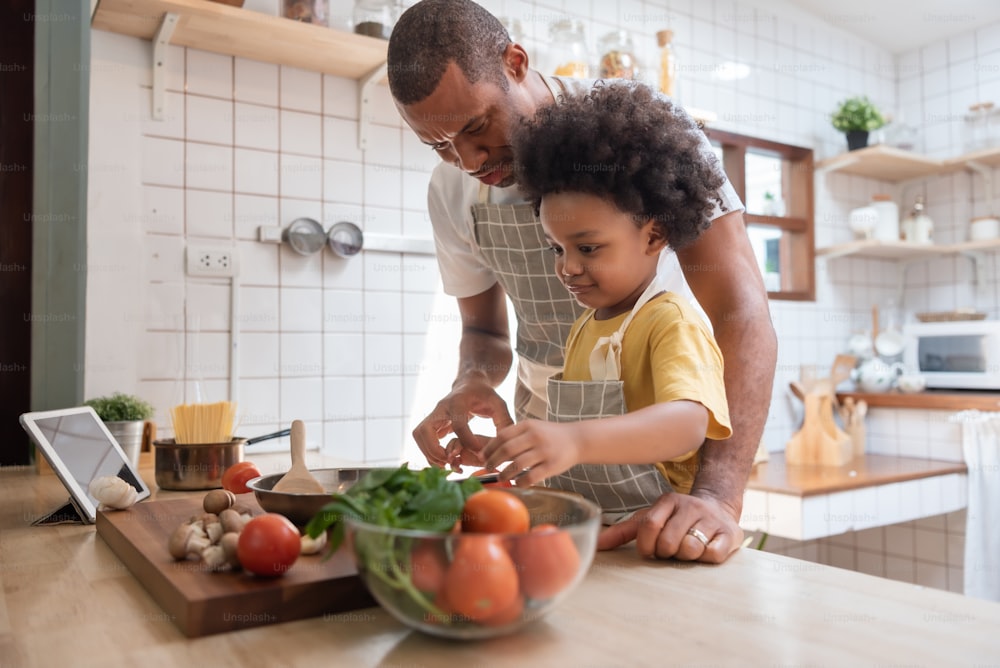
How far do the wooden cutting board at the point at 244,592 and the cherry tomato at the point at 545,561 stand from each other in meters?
0.18

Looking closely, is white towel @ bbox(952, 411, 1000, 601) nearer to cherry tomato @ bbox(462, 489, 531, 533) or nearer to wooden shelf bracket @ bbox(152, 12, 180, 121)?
cherry tomato @ bbox(462, 489, 531, 533)

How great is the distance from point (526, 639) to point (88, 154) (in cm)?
176

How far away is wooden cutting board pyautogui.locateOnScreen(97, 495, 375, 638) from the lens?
0.57 meters

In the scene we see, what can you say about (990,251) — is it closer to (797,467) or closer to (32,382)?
(797,467)

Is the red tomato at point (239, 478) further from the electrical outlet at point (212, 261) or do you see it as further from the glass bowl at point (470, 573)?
the electrical outlet at point (212, 261)

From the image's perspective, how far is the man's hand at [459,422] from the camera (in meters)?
1.03

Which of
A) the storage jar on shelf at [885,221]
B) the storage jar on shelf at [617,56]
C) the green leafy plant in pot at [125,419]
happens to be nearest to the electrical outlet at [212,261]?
the green leafy plant in pot at [125,419]

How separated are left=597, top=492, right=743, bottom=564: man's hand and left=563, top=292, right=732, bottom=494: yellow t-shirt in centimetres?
8

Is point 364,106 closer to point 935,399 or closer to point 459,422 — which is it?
point 459,422

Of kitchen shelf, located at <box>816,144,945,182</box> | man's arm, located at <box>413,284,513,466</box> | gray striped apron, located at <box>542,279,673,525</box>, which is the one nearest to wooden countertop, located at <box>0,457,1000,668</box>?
gray striped apron, located at <box>542,279,673,525</box>

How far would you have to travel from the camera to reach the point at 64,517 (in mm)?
1037

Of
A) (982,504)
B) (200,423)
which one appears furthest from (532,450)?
(982,504)

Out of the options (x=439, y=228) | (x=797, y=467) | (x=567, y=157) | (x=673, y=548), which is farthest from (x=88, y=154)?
(x=797, y=467)

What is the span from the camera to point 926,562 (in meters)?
3.15
